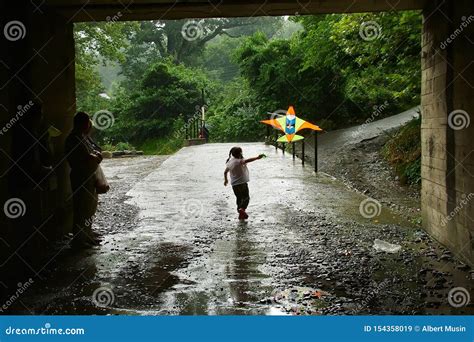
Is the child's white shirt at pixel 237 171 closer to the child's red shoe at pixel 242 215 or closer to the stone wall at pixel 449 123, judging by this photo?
the child's red shoe at pixel 242 215

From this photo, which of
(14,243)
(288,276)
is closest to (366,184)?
(288,276)

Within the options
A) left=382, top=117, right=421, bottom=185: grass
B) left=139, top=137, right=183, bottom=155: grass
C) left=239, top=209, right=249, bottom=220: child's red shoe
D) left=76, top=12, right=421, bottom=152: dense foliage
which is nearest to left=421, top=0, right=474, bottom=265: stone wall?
left=76, top=12, right=421, bottom=152: dense foliage

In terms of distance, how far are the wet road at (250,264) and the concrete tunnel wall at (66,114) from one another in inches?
15.9

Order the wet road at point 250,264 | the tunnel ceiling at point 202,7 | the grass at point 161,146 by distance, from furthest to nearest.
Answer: the grass at point 161,146 → the tunnel ceiling at point 202,7 → the wet road at point 250,264

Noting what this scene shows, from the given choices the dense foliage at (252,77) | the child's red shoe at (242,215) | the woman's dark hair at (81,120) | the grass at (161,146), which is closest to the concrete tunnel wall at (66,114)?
the woman's dark hair at (81,120)

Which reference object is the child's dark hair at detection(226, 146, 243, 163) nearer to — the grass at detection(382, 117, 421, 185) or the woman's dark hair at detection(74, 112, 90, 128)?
the woman's dark hair at detection(74, 112, 90, 128)

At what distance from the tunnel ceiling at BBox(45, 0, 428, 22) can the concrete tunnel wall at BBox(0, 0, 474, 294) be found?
1.04 feet

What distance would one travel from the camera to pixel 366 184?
12.9 metres

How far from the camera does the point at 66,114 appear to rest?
728 centimetres

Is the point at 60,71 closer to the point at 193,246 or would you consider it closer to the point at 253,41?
the point at 193,246

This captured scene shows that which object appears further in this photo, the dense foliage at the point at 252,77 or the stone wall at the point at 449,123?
the dense foliage at the point at 252,77

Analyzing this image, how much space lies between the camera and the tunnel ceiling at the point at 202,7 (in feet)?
21.3

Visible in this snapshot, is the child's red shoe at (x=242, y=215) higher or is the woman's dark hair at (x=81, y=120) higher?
the woman's dark hair at (x=81, y=120)

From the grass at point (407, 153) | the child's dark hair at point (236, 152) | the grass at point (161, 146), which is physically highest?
the child's dark hair at point (236, 152)
